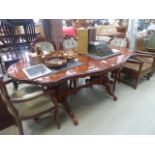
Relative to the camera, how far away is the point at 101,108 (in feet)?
7.25

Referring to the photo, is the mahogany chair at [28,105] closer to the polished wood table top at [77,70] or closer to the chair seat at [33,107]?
the chair seat at [33,107]

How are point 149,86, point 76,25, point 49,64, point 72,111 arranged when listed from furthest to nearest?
1. point 76,25
2. point 149,86
3. point 72,111
4. point 49,64

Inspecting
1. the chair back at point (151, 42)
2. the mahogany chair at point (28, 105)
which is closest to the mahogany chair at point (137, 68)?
the chair back at point (151, 42)

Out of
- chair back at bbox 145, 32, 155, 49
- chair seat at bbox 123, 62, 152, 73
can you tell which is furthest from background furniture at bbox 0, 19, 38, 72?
chair back at bbox 145, 32, 155, 49

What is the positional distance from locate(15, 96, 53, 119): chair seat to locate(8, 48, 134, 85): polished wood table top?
0.96 ft

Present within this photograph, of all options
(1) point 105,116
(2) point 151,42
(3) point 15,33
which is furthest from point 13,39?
(2) point 151,42

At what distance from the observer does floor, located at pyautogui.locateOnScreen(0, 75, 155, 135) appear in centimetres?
182

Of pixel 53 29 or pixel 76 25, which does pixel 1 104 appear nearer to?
→ pixel 53 29

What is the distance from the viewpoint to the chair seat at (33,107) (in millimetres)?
1510

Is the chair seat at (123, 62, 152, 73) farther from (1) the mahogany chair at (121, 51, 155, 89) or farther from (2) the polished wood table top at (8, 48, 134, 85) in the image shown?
(2) the polished wood table top at (8, 48, 134, 85)

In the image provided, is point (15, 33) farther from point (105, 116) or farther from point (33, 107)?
point (105, 116)

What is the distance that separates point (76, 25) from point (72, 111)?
4094 millimetres
